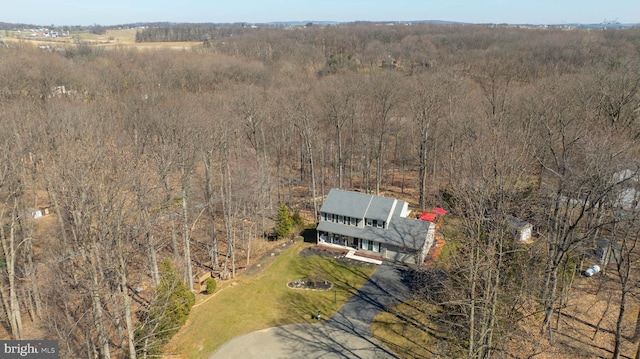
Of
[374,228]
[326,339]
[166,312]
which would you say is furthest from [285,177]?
[166,312]

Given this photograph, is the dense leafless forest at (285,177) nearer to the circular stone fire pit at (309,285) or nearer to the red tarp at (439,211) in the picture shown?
the red tarp at (439,211)

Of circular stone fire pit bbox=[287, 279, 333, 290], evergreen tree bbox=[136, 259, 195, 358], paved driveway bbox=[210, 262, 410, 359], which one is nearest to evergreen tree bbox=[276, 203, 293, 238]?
circular stone fire pit bbox=[287, 279, 333, 290]

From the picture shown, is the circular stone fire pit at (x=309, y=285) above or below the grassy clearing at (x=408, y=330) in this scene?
below

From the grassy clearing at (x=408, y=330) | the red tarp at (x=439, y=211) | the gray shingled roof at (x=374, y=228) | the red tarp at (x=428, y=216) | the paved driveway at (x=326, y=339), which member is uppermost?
the gray shingled roof at (x=374, y=228)

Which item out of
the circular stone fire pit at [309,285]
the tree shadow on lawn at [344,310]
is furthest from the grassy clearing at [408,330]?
the circular stone fire pit at [309,285]

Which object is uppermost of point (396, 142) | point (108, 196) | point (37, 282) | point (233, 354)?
point (108, 196)

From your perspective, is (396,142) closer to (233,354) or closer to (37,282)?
(233,354)

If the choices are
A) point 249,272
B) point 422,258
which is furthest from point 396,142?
point 249,272
